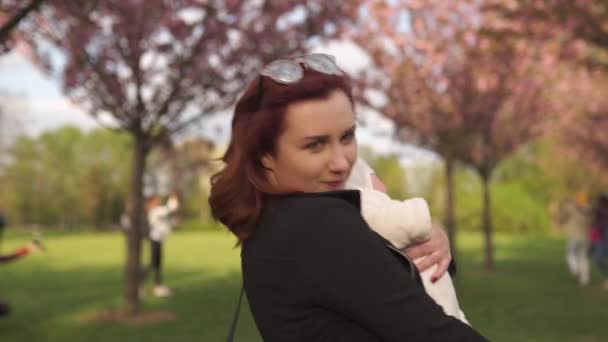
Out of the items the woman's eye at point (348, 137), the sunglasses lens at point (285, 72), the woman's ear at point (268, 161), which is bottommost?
the woman's ear at point (268, 161)

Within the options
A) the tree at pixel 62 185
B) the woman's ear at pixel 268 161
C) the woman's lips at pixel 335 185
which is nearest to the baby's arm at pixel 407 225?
the woman's lips at pixel 335 185

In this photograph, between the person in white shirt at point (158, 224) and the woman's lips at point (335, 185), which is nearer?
the woman's lips at point (335, 185)

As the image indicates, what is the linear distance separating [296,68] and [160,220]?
12.3 m

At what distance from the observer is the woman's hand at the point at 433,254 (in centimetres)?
152

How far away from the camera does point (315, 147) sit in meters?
1.58

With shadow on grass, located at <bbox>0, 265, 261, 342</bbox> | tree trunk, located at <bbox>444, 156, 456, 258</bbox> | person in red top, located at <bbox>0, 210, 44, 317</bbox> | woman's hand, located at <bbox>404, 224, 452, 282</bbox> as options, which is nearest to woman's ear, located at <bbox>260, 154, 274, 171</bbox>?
woman's hand, located at <bbox>404, 224, 452, 282</bbox>

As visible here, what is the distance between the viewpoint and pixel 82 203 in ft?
214

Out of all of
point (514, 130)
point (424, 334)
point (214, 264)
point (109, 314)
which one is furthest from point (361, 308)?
point (214, 264)

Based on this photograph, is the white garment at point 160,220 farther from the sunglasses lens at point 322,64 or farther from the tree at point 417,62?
the sunglasses lens at point 322,64

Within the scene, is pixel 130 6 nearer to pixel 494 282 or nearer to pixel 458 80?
pixel 458 80

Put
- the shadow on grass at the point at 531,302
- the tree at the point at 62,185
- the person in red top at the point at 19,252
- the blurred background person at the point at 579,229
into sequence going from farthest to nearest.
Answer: the tree at the point at 62,185, the blurred background person at the point at 579,229, the shadow on grass at the point at 531,302, the person in red top at the point at 19,252

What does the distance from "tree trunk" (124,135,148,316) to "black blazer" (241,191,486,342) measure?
9.90m

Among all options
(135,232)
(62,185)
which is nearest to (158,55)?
(135,232)

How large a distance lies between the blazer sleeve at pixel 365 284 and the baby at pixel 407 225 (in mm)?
53
